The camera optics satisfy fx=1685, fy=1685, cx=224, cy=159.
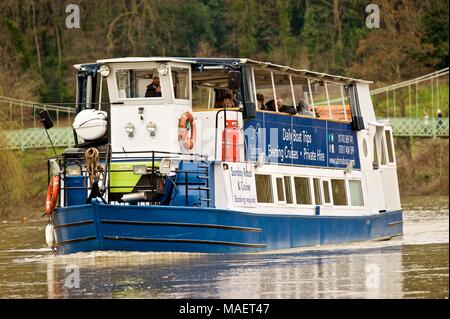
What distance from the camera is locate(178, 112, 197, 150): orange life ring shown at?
98.5ft

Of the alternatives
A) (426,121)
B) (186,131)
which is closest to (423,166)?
(426,121)

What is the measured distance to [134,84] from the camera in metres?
30.5

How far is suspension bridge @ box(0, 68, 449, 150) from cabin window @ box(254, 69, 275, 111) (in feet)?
75.6

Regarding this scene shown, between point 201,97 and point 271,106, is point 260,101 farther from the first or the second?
point 201,97

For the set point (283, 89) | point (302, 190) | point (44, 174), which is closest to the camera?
point (302, 190)

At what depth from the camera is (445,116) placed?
82.1 m

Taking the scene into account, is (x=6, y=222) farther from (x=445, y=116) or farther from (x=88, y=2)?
(x=445, y=116)

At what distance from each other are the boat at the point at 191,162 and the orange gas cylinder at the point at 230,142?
0.02 meters

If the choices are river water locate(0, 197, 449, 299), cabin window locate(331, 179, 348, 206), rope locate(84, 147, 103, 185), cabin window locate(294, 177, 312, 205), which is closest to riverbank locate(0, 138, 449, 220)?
river water locate(0, 197, 449, 299)

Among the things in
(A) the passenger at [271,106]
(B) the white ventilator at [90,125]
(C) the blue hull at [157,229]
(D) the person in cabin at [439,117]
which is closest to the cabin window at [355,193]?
(A) the passenger at [271,106]

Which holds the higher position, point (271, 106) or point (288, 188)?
point (271, 106)

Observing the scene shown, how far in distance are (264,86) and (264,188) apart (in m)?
2.14

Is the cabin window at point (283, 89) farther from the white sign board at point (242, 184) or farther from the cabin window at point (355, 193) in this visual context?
the cabin window at point (355, 193)
